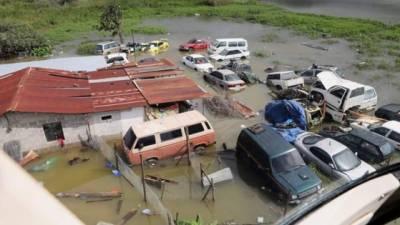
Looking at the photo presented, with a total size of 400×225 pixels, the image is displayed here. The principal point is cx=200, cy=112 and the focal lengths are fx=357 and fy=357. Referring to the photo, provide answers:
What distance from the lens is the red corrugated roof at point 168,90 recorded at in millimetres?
15656

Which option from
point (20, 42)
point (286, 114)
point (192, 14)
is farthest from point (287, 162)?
point (192, 14)

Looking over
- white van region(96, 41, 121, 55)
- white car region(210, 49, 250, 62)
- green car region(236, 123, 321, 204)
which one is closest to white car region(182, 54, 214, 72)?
white car region(210, 49, 250, 62)

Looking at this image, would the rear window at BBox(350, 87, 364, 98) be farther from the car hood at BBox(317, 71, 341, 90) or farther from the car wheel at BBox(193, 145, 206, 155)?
the car wheel at BBox(193, 145, 206, 155)

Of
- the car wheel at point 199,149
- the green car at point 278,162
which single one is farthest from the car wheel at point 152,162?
the green car at point 278,162

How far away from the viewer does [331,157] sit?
11547 mm

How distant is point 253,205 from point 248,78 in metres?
11.8

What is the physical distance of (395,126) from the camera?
45.0ft

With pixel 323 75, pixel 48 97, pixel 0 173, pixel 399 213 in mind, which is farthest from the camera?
pixel 323 75

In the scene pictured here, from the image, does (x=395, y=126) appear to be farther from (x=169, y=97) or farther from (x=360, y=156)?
(x=169, y=97)

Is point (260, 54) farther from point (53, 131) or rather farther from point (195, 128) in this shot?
point (53, 131)

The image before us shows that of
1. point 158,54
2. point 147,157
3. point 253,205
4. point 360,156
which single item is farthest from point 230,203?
point 158,54

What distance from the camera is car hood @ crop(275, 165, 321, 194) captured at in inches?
415

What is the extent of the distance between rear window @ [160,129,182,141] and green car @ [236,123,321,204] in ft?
7.86

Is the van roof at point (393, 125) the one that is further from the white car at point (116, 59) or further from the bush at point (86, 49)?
the bush at point (86, 49)
